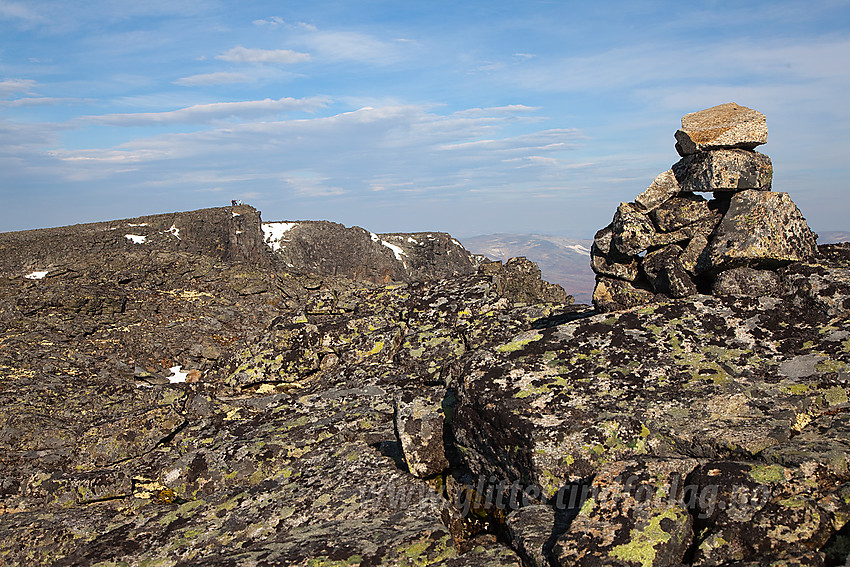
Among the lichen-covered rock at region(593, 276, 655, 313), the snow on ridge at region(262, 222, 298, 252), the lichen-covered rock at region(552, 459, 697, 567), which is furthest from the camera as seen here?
the snow on ridge at region(262, 222, 298, 252)

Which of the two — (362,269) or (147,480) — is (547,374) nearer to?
(147,480)

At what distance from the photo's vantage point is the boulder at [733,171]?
1137cm

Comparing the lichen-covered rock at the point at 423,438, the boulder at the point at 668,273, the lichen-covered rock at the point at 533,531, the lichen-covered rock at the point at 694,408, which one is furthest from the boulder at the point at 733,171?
the lichen-covered rock at the point at 533,531

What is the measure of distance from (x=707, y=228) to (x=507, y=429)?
6366 mm

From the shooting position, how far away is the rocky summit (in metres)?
6.62

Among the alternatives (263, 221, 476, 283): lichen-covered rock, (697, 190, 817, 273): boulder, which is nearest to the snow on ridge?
(263, 221, 476, 283): lichen-covered rock

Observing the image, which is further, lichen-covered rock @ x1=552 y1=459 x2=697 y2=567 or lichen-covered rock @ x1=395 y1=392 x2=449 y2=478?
lichen-covered rock @ x1=395 y1=392 x2=449 y2=478

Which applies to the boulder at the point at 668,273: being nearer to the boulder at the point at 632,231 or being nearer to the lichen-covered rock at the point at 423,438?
the boulder at the point at 632,231

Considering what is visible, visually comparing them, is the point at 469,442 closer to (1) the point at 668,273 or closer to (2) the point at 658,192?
(1) the point at 668,273

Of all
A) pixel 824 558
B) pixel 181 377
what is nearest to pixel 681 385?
pixel 824 558

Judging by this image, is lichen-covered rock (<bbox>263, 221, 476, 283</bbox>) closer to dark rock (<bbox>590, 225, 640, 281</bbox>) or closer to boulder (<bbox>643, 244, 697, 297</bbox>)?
dark rock (<bbox>590, 225, 640, 281</bbox>)

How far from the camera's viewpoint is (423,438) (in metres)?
9.55

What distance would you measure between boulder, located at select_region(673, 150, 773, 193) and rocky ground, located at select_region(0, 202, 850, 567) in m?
1.94

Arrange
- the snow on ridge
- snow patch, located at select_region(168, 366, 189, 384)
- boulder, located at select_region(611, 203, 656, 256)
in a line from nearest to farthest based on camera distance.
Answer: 1. boulder, located at select_region(611, 203, 656, 256)
2. snow patch, located at select_region(168, 366, 189, 384)
3. the snow on ridge
